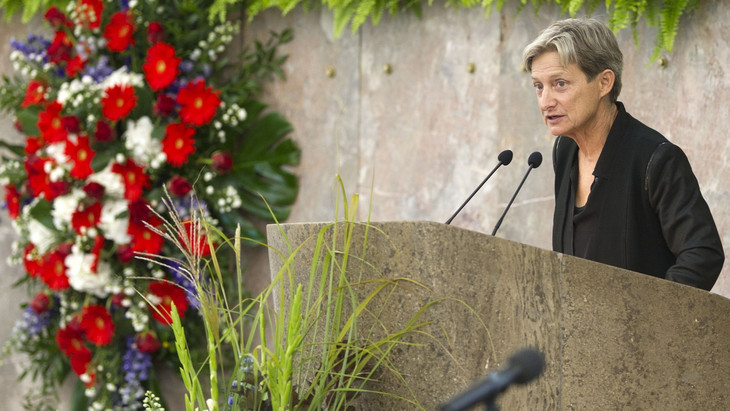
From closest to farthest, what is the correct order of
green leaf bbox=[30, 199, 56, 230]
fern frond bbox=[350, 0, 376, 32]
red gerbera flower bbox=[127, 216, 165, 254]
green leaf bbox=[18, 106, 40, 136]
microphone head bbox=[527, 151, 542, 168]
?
microphone head bbox=[527, 151, 542, 168]
fern frond bbox=[350, 0, 376, 32]
red gerbera flower bbox=[127, 216, 165, 254]
green leaf bbox=[30, 199, 56, 230]
green leaf bbox=[18, 106, 40, 136]

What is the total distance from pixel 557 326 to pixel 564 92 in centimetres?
69

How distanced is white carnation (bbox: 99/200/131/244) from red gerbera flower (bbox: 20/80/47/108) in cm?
58

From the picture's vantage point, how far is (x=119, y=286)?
12.9ft

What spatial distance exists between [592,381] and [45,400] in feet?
11.1

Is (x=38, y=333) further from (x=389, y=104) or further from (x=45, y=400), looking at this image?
(x=389, y=104)

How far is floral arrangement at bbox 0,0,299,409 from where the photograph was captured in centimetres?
390

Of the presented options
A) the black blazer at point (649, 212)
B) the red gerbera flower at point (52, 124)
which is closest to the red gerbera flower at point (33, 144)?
the red gerbera flower at point (52, 124)

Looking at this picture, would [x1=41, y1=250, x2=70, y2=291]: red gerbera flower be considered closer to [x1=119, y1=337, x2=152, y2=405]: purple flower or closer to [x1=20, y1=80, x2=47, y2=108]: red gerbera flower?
[x1=119, y1=337, x2=152, y2=405]: purple flower

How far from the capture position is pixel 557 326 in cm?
154

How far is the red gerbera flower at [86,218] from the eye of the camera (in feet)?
12.7

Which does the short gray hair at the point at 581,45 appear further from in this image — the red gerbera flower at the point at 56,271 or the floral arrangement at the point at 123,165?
the red gerbera flower at the point at 56,271

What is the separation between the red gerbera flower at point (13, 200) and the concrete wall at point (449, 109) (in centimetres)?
39

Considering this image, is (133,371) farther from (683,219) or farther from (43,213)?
(683,219)

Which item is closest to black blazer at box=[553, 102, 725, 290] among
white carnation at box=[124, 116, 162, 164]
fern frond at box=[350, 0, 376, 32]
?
fern frond at box=[350, 0, 376, 32]
